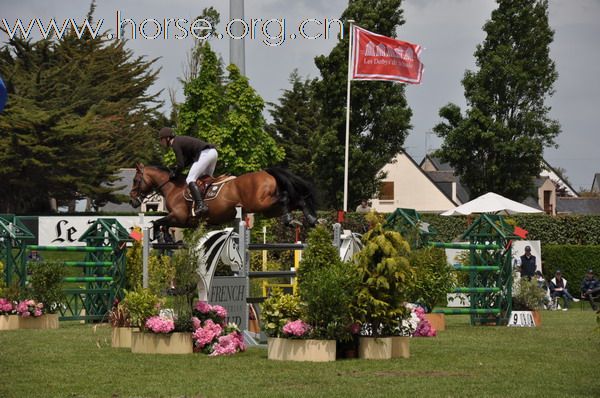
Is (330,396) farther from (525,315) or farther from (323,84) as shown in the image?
(323,84)

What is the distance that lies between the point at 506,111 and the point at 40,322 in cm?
3308

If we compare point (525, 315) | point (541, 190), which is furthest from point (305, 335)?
point (541, 190)

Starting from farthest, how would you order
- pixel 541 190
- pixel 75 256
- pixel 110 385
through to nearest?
pixel 541 190, pixel 75 256, pixel 110 385

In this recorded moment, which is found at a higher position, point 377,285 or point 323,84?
point 323,84

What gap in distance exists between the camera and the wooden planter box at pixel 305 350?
1195cm

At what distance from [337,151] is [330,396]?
3834cm

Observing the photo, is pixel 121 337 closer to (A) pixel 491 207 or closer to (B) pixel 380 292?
(B) pixel 380 292

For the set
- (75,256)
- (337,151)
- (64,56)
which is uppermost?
(64,56)

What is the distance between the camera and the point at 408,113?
1900 inches

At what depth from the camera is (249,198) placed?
16719mm

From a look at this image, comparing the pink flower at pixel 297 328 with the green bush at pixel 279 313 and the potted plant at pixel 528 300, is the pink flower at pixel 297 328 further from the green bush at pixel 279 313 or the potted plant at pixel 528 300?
the potted plant at pixel 528 300

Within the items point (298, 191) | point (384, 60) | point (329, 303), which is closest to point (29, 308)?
point (298, 191)

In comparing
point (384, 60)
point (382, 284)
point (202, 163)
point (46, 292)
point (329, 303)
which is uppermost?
point (384, 60)

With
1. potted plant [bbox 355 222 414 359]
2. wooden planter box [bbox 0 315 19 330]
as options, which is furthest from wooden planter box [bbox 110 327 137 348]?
wooden planter box [bbox 0 315 19 330]
